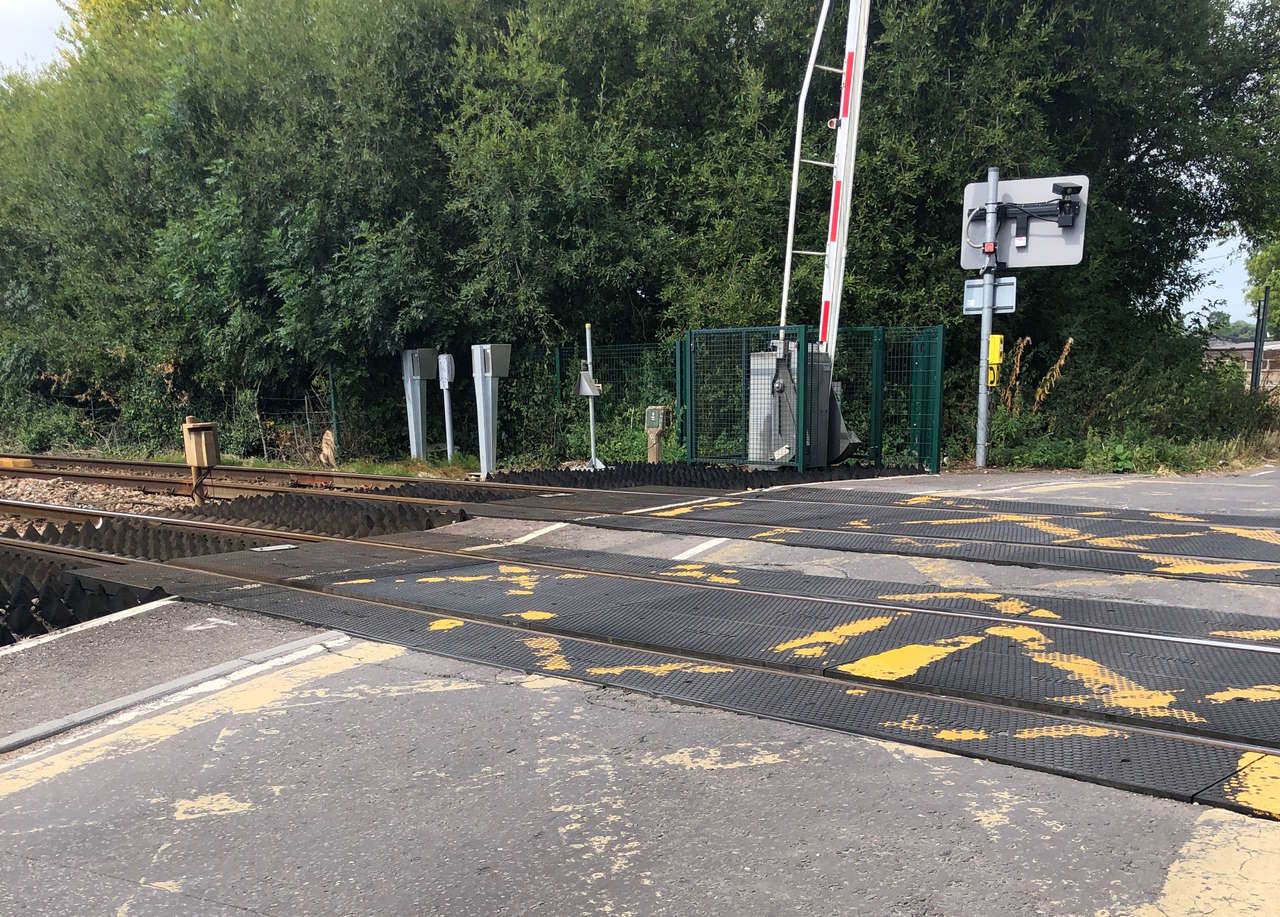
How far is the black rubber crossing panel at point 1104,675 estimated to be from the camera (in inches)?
151

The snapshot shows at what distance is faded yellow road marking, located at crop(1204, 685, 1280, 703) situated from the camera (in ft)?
13.2

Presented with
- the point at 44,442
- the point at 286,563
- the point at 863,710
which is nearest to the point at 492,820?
the point at 863,710

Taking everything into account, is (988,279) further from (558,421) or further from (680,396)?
(558,421)

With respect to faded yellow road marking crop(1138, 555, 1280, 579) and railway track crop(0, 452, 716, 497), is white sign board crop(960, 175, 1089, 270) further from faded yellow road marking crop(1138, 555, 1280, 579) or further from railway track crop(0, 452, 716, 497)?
faded yellow road marking crop(1138, 555, 1280, 579)

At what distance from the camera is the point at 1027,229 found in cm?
1312

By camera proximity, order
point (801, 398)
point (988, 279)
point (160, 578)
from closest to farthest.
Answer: point (160, 578) < point (801, 398) < point (988, 279)

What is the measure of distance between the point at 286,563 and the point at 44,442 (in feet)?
66.2

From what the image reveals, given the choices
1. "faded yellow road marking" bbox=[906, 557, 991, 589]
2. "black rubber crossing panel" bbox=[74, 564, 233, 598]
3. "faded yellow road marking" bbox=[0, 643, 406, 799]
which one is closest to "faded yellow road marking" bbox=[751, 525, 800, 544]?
"faded yellow road marking" bbox=[906, 557, 991, 589]

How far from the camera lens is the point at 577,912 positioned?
105 inches

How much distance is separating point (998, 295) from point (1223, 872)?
11642 millimetres

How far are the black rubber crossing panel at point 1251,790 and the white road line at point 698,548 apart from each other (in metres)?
4.35

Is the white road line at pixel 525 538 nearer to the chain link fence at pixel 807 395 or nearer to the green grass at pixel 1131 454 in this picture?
the chain link fence at pixel 807 395

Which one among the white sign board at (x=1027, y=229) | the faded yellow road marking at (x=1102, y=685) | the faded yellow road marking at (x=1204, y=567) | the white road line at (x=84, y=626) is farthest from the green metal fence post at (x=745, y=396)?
the white road line at (x=84, y=626)

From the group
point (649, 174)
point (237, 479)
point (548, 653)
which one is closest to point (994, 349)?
point (649, 174)
